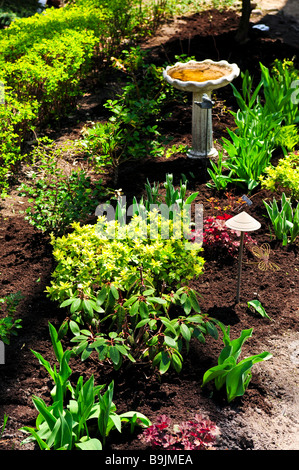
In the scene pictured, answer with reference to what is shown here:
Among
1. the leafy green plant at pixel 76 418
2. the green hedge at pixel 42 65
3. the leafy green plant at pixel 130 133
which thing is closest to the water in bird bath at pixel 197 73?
the leafy green plant at pixel 130 133

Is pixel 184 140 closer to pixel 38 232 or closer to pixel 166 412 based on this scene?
pixel 38 232

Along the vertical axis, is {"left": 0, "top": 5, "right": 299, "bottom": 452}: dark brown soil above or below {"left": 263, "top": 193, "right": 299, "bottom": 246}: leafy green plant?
below

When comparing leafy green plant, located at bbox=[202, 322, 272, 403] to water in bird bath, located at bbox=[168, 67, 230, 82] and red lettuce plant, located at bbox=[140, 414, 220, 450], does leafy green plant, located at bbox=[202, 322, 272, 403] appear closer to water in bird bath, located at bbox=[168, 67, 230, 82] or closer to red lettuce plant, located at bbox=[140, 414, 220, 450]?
red lettuce plant, located at bbox=[140, 414, 220, 450]

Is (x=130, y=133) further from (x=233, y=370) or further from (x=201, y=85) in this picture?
(x=233, y=370)

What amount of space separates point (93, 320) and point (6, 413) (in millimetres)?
735

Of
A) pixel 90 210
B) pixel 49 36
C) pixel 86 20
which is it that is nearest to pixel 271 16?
pixel 86 20

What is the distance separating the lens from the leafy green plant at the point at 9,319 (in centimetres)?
336

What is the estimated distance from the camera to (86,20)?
6582 mm

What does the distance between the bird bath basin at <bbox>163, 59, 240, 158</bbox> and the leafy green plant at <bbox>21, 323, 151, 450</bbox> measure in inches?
112

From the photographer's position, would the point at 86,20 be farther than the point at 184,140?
Yes

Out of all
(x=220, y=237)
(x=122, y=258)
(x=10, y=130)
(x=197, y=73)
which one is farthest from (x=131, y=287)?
(x=197, y=73)

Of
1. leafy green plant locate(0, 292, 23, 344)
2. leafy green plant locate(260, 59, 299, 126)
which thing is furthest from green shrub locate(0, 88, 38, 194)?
leafy green plant locate(260, 59, 299, 126)

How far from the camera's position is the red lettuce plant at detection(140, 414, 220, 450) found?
2.72 m

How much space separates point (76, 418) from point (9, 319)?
3.17ft
